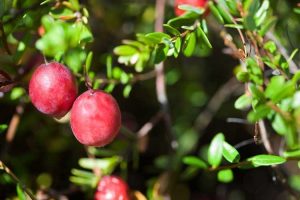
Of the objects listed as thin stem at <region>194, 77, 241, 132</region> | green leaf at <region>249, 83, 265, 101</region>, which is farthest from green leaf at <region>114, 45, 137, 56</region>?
thin stem at <region>194, 77, 241, 132</region>

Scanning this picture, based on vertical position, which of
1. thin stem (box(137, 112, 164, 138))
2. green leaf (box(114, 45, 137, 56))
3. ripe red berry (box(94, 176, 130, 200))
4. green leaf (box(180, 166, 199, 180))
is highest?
green leaf (box(114, 45, 137, 56))

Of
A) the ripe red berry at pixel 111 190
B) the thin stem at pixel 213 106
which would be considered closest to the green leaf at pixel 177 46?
the ripe red berry at pixel 111 190

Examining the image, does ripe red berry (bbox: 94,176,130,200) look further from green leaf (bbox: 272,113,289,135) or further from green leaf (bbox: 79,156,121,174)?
green leaf (bbox: 272,113,289,135)

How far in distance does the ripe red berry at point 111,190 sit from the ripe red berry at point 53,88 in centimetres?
40

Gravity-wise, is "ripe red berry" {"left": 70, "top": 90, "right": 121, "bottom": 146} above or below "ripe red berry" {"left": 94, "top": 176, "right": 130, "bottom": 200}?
above

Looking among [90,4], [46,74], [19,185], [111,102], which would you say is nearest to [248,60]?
[111,102]

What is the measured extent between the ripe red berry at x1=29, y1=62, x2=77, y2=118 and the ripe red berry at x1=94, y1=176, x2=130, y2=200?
404mm

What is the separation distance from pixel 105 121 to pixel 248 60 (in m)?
0.35

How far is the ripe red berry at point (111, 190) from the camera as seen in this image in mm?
1448

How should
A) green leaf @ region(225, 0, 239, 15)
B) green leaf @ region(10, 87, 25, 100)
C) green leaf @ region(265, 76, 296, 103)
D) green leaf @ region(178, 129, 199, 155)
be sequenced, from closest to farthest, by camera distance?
green leaf @ region(265, 76, 296, 103) < green leaf @ region(225, 0, 239, 15) < green leaf @ region(10, 87, 25, 100) < green leaf @ region(178, 129, 199, 155)

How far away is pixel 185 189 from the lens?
208 centimetres

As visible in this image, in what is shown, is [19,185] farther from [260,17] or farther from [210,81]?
[210,81]

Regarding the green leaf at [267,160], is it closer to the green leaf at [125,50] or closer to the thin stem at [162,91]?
the green leaf at [125,50]

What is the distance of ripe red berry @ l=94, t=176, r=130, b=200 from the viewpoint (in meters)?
1.45
